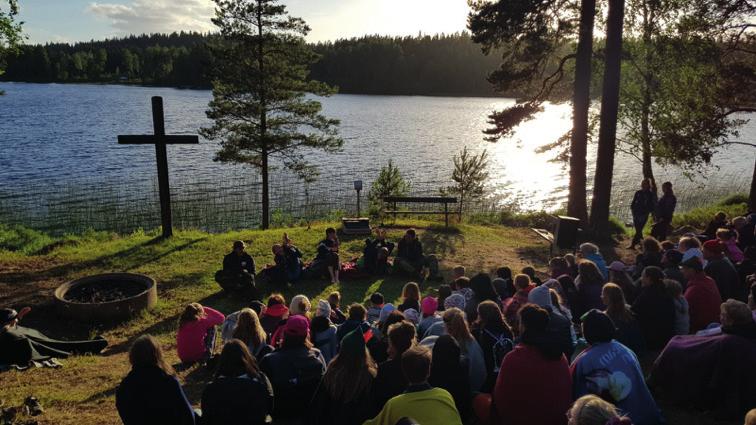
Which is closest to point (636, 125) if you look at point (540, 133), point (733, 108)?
point (733, 108)

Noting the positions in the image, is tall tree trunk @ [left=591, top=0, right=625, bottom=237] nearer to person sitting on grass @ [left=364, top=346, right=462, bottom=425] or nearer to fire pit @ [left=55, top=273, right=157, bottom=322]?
fire pit @ [left=55, top=273, right=157, bottom=322]

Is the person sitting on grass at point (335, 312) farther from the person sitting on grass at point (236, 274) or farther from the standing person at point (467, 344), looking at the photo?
the person sitting on grass at point (236, 274)

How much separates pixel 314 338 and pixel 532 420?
2617 mm

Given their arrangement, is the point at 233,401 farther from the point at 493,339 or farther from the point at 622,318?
the point at 622,318

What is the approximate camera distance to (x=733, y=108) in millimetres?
16969

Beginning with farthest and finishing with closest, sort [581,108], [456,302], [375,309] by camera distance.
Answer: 1. [581,108]
2. [375,309]
3. [456,302]

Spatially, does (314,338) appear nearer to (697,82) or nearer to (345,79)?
(697,82)

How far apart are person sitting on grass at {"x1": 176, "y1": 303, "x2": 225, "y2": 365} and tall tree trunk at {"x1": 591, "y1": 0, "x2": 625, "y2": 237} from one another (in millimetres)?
12390

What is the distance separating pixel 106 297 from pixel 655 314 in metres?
8.92

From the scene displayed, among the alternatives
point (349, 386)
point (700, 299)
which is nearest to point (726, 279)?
point (700, 299)

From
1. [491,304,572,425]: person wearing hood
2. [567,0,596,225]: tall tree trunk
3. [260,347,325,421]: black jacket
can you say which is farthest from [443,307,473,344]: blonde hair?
[567,0,596,225]: tall tree trunk

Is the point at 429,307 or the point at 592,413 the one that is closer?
the point at 592,413

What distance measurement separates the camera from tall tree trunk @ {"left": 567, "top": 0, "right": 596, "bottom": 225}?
1588cm

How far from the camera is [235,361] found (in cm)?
467
